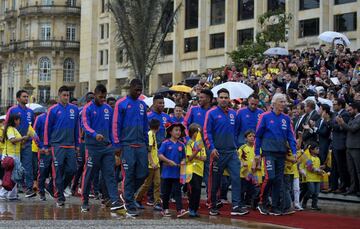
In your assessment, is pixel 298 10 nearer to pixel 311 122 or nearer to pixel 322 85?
pixel 322 85

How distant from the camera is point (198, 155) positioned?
15.4 m

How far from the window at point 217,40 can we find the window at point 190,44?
229 cm

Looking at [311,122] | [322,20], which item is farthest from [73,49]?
[311,122]

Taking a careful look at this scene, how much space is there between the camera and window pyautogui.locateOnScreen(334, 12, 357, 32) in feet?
168

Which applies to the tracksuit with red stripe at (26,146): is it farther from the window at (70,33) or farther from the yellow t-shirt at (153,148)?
the window at (70,33)

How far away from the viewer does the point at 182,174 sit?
15273 mm

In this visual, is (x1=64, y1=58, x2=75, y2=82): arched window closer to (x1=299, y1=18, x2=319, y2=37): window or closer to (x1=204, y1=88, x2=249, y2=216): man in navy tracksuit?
(x1=299, y1=18, x2=319, y2=37): window

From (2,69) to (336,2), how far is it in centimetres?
5597

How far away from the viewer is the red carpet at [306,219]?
14.5m

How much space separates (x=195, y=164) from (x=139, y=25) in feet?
86.7

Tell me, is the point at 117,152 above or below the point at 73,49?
below

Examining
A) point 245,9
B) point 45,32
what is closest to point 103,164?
point 245,9

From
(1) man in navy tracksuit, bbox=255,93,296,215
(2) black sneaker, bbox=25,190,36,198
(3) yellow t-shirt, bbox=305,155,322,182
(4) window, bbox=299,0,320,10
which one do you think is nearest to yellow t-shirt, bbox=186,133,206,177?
(1) man in navy tracksuit, bbox=255,93,296,215

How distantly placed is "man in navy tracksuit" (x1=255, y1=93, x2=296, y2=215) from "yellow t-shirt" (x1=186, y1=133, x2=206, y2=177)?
4.10 ft
